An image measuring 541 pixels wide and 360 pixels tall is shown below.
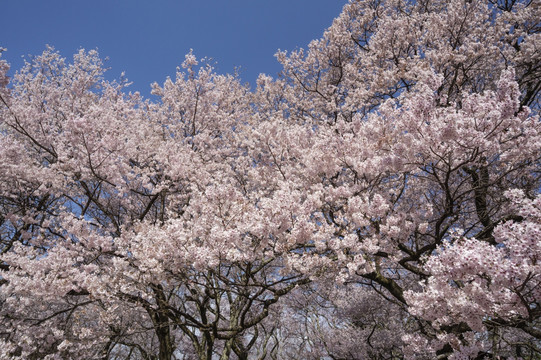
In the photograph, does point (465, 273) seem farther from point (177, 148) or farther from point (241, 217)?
point (177, 148)

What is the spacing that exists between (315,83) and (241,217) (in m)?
9.63

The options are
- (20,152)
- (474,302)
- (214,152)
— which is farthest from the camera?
(214,152)

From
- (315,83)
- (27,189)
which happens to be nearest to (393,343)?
(315,83)

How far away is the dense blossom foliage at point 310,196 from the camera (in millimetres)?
5344

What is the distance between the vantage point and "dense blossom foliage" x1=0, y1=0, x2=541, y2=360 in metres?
5.34

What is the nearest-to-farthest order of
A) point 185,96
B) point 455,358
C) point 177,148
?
point 455,358 < point 177,148 < point 185,96

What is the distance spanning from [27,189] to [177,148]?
484cm

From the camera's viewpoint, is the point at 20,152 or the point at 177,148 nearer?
the point at 20,152

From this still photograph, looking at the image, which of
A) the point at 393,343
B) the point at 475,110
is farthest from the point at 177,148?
the point at 393,343

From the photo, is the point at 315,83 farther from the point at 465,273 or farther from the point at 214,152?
the point at 465,273

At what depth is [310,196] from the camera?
5.94 metres

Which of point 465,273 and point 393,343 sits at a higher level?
point 393,343

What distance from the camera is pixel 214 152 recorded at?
12.6 meters

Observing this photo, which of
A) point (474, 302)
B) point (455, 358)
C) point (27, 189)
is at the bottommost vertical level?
point (455, 358)
